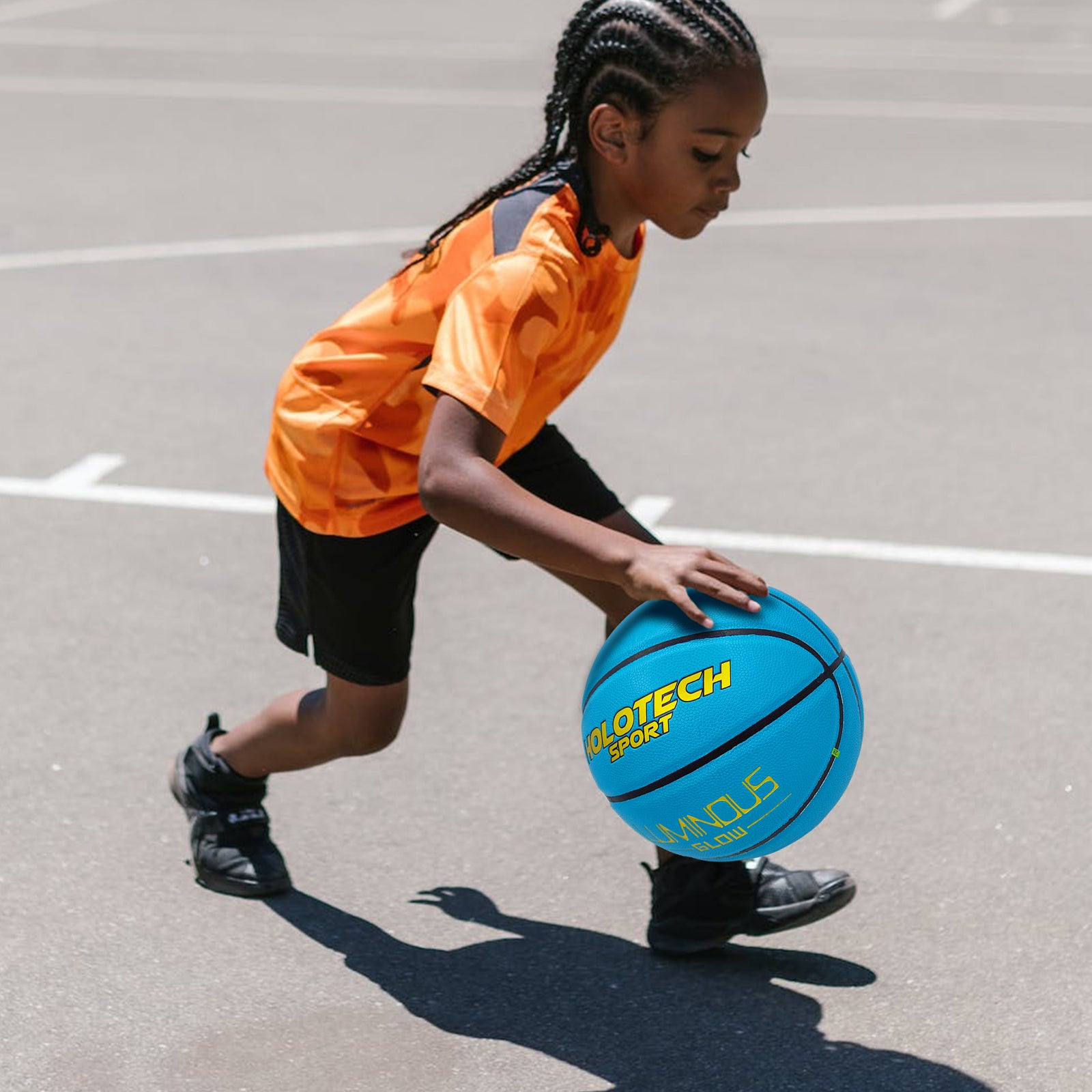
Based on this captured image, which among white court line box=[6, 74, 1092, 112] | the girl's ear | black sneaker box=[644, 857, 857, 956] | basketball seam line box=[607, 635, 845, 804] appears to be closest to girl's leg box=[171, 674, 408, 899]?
black sneaker box=[644, 857, 857, 956]

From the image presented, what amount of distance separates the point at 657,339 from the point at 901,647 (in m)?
3.69

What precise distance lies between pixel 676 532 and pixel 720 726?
Result: 3.36 metres

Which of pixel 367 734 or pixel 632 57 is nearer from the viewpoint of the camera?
pixel 632 57

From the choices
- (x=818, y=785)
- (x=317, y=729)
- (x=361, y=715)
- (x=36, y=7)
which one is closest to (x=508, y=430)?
(x=818, y=785)

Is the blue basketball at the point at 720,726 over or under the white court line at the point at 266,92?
over

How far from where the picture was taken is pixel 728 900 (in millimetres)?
4297

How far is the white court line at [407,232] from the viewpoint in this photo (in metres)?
10.9

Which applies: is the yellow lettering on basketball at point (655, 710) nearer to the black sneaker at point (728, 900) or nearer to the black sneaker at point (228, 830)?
the black sneaker at point (728, 900)

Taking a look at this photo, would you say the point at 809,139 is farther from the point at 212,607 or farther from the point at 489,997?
the point at 489,997

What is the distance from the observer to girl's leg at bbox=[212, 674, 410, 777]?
169 inches

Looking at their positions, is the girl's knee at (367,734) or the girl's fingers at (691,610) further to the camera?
the girl's knee at (367,734)

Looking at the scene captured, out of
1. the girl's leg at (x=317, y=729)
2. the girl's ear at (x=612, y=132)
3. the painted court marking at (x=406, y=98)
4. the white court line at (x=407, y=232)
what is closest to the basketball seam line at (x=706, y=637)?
the girl's leg at (x=317, y=729)

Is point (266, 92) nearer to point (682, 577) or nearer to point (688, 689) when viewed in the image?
point (688, 689)

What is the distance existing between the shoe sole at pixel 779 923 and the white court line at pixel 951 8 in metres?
20.9
